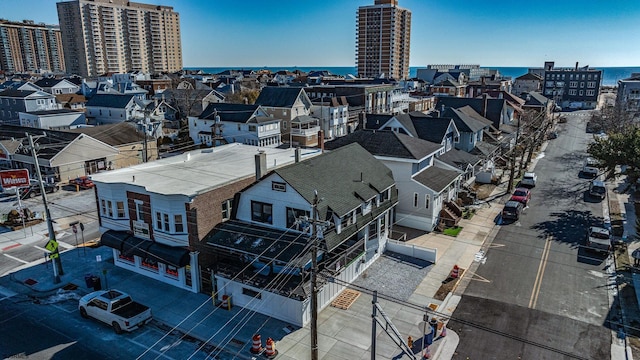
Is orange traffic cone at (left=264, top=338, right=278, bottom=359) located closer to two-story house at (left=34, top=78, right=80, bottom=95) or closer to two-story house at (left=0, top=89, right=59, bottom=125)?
two-story house at (left=0, top=89, right=59, bottom=125)

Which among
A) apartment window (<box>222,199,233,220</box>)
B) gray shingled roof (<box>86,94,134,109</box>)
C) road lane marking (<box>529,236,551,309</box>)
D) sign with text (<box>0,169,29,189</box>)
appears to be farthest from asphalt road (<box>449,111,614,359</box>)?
gray shingled roof (<box>86,94,134,109</box>)

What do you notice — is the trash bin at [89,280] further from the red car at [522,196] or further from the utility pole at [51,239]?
the red car at [522,196]

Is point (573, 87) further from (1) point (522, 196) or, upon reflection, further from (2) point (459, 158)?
(1) point (522, 196)

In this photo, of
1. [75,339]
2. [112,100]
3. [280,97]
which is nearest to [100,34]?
[112,100]

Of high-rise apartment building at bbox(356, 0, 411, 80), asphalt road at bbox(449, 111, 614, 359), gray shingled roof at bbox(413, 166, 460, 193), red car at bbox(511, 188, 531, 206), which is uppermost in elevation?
high-rise apartment building at bbox(356, 0, 411, 80)

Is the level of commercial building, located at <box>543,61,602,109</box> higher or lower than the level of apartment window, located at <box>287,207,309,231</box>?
higher

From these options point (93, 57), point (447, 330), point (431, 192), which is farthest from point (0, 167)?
point (93, 57)

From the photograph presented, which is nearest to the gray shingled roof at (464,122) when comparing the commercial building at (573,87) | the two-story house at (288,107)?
the two-story house at (288,107)
